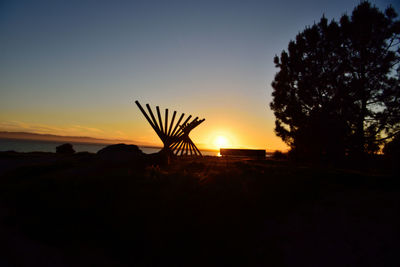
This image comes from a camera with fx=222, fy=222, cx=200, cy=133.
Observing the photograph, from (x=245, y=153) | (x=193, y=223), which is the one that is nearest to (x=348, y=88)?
(x=245, y=153)

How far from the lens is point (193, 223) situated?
4.80m

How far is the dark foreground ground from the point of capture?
422 centimetres

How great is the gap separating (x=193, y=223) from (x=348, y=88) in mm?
13648

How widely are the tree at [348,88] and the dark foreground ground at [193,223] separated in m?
7.40

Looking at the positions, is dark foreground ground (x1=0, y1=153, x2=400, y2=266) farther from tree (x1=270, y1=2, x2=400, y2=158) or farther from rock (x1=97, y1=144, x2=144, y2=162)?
tree (x1=270, y1=2, x2=400, y2=158)

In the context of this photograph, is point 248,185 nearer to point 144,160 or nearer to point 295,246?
point 295,246

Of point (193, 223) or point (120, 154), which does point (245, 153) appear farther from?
point (193, 223)

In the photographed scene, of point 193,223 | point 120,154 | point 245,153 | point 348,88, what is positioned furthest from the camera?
point 245,153

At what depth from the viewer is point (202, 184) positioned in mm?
6168

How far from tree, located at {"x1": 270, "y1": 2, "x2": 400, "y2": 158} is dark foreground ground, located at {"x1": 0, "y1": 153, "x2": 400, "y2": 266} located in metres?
7.40

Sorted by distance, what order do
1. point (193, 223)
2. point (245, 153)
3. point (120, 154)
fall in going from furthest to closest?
point (245, 153), point (120, 154), point (193, 223)

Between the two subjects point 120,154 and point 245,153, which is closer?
point 120,154

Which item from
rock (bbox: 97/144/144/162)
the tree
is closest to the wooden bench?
the tree

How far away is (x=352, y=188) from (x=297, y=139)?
28.4 feet
